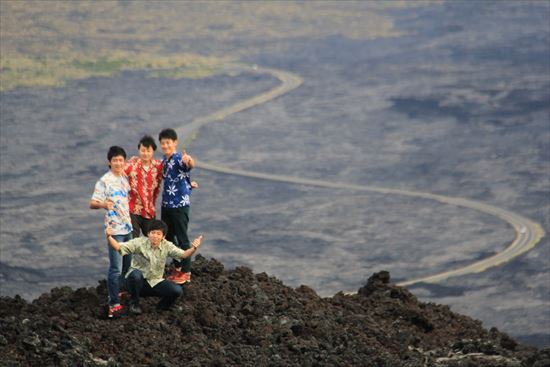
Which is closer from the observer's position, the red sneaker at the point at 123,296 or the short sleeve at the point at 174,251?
the short sleeve at the point at 174,251

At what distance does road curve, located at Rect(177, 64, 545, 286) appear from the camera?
90.4m

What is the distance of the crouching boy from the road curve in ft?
197

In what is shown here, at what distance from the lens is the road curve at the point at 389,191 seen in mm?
90375

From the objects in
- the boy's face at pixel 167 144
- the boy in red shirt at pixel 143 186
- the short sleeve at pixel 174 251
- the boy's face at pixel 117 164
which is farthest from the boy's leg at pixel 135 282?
the boy's face at pixel 167 144

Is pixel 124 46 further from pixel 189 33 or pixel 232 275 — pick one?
pixel 232 275

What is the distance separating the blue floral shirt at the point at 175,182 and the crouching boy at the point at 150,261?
998 millimetres

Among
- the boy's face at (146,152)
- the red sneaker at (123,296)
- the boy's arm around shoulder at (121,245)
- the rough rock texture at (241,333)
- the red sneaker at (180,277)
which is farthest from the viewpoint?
the red sneaker at (180,277)

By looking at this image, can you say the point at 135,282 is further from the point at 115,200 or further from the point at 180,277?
the point at 180,277

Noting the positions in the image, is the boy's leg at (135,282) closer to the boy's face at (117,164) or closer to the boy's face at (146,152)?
the boy's face at (117,164)

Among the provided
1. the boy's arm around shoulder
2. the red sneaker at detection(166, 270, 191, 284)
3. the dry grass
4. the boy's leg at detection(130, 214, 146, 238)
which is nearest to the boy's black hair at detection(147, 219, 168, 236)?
the boy's arm around shoulder

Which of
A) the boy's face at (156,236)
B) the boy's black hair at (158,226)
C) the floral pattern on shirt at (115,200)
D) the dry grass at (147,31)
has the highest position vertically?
the dry grass at (147,31)

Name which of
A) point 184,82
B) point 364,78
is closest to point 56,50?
point 184,82

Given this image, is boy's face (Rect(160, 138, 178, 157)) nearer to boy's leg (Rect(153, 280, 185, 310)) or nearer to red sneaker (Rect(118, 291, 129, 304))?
boy's leg (Rect(153, 280, 185, 310))

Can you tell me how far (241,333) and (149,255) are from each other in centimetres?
232
